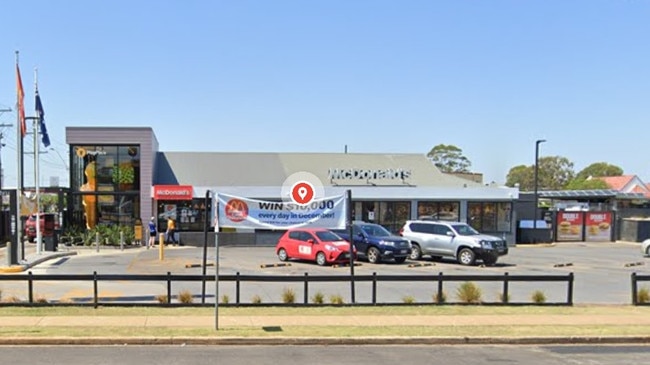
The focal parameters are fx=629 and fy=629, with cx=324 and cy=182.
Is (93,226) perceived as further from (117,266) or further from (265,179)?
(117,266)

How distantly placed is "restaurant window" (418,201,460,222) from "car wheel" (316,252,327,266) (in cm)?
1721

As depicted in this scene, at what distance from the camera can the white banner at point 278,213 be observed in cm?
1362

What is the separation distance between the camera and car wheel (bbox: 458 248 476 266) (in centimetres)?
2600

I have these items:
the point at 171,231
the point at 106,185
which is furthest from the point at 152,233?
the point at 106,185

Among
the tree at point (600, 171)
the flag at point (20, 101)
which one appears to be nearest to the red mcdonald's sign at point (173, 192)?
the flag at point (20, 101)

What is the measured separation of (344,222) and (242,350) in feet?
17.4

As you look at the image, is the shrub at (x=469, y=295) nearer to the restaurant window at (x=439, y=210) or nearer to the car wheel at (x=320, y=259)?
the car wheel at (x=320, y=259)

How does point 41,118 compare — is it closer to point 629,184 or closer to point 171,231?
point 171,231

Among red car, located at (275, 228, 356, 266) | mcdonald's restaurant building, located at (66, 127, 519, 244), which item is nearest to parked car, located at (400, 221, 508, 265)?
red car, located at (275, 228, 356, 266)

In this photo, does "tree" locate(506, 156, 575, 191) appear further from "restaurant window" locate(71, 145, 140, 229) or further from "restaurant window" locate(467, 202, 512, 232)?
"restaurant window" locate(71, 145, 140, 229)

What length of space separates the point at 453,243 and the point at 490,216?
16.0m

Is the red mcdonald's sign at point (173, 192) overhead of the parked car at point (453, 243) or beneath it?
overhead

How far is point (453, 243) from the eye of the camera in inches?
1047

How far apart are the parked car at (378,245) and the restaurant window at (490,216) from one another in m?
16.2
